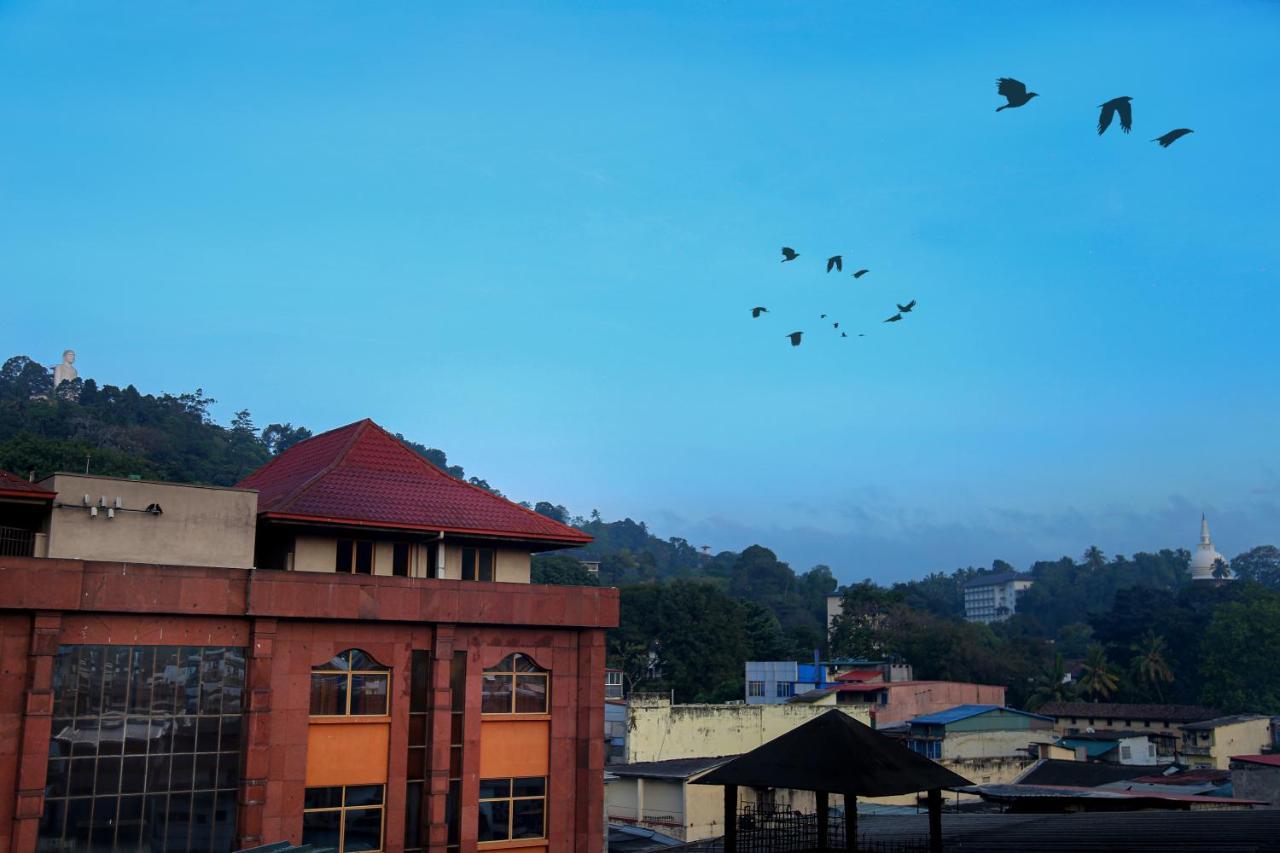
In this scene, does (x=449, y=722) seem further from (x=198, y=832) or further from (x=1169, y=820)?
(x=1169, y=820)

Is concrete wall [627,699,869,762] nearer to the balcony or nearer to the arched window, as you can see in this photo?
the arched window

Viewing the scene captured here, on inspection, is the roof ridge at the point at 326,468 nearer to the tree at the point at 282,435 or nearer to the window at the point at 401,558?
the window at the point at 401,558

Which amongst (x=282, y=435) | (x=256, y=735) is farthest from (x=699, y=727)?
(x=282, y=435)

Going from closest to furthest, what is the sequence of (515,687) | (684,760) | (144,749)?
(144,749), (515,687), (684,760)

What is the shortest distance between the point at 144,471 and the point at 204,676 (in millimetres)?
81323

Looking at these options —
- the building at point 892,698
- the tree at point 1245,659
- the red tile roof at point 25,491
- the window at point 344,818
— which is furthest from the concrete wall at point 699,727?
the tree at point 1245,659

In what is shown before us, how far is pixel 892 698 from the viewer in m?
72.6

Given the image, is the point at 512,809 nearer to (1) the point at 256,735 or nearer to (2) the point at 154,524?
(1) the point at 256,735

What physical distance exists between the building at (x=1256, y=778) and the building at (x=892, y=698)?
2589 cm

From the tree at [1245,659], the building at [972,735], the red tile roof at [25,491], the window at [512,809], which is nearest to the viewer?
the red tile roof at [25,491]

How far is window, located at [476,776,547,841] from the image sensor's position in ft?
99.1

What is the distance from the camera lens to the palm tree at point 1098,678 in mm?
96312

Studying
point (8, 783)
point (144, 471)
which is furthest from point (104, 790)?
point (144, 471)

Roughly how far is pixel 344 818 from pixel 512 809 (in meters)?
4.66
